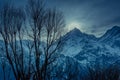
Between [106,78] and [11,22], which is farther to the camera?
[106,78]

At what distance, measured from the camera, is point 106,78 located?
1873 inches

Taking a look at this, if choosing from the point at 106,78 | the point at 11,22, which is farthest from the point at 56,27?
the point at 106,78

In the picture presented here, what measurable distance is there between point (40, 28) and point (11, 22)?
2.59 meters

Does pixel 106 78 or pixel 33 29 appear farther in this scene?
pixel 106 78

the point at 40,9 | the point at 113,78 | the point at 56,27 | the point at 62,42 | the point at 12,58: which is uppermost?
the point at 40,9

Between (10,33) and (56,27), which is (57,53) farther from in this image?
(10,33)

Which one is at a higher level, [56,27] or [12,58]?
[56,27]

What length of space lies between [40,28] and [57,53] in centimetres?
283

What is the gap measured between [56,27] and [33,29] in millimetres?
2101

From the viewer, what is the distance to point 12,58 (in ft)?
68.5

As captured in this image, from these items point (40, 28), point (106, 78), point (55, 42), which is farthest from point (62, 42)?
→ point (106, 78)

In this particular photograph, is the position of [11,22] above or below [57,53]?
above

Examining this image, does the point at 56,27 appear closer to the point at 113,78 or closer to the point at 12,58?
the point at 12,58

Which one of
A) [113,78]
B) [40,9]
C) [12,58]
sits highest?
[40,9]
